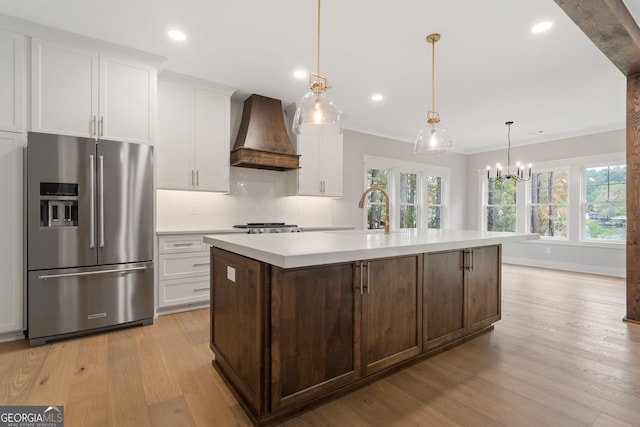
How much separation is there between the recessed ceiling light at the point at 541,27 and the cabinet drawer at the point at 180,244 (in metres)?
3.75

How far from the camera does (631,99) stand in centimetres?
314

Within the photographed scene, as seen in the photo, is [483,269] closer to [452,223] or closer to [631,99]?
[631,99]

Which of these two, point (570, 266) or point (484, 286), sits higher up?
point (484, 286)

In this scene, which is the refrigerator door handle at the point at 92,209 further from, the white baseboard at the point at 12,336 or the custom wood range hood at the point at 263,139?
the custom wood range hood at the point at 263,139

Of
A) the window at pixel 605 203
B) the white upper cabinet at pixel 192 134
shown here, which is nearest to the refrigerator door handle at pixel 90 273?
the white upper cabinet at pixel 192 134

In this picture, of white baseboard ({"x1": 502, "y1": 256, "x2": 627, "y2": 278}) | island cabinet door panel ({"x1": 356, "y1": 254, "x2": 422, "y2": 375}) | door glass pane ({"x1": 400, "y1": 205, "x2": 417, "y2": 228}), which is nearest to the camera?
island cabinet door panel ({"x1": 356, "y1": 254, "x2": 422, "y2": 375})

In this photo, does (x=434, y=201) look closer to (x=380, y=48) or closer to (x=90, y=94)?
(x=380, y=48)

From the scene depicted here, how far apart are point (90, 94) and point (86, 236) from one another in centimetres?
130

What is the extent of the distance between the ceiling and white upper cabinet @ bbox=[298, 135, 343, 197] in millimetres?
609

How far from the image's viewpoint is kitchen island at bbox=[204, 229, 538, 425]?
158cm

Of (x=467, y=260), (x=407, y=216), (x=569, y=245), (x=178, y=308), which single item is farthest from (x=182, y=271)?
(x=569, y=245)

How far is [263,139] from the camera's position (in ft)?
13.5

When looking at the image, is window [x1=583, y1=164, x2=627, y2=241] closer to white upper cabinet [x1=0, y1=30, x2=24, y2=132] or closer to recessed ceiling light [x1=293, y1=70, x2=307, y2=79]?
recessed ceiling light [x1=293, y1=70, x2=307, y2=79]

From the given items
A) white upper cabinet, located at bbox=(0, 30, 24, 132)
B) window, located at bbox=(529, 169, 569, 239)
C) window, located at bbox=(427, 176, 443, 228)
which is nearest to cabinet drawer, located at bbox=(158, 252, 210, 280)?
white upper cabinet, located at bbox=(0, 30, 24, 132)
